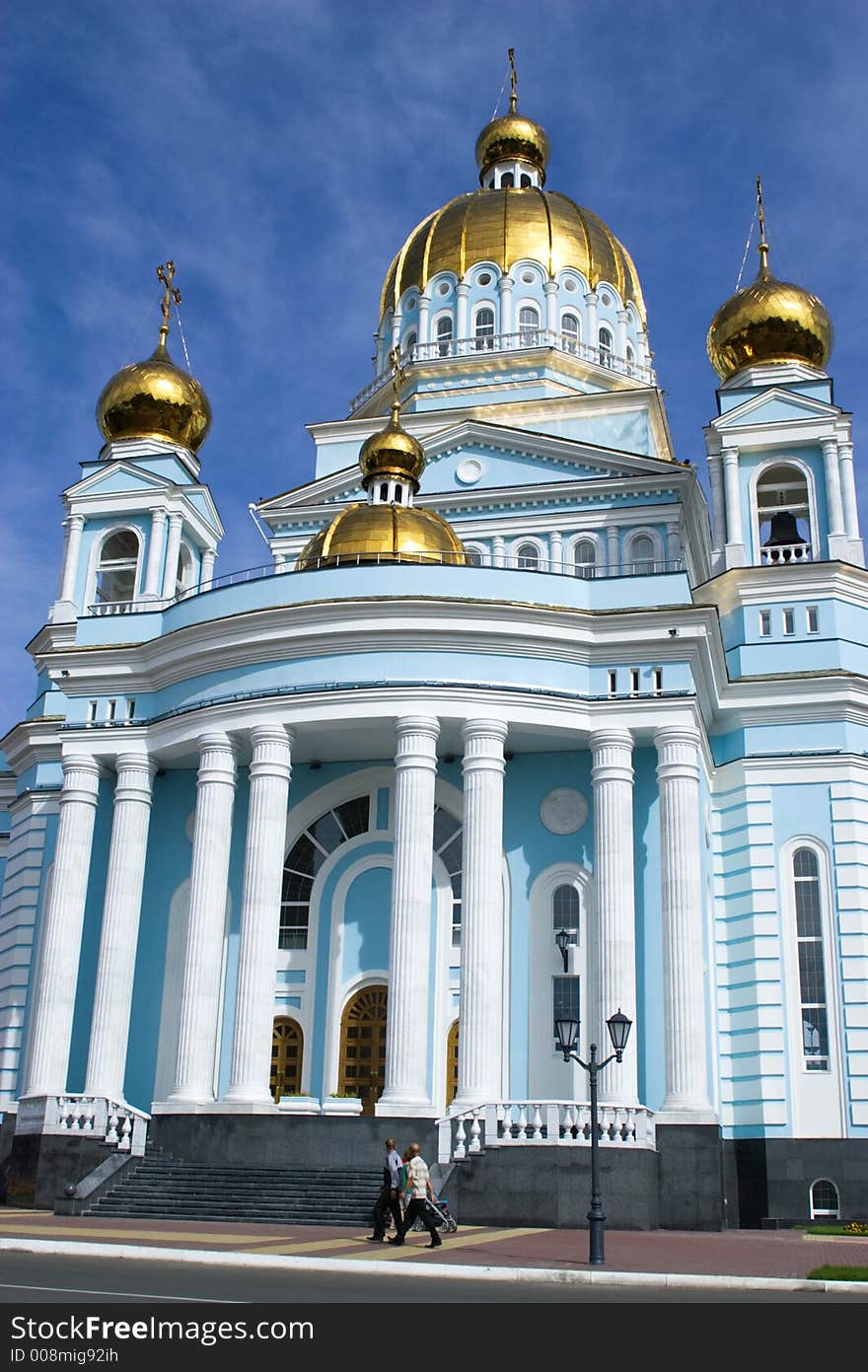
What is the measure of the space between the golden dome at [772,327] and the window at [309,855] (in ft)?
43.2

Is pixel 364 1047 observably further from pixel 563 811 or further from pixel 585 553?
pixel 585 553

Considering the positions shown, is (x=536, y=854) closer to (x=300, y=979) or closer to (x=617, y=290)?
(x=300, y=979)

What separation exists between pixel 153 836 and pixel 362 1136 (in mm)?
→ 8489

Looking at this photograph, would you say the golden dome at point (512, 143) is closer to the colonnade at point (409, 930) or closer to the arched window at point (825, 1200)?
the colonnade at point (409, 930)

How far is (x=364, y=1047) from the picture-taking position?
24.7 meters

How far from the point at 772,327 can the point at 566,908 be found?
46.2 ft

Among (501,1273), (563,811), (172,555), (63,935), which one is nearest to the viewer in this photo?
(501,1273)

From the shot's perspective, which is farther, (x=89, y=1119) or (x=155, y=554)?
(x=155, y=554)

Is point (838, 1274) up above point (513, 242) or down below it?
below

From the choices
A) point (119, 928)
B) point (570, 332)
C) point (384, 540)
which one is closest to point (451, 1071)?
point (119, 928)

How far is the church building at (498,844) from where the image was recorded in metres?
21.9

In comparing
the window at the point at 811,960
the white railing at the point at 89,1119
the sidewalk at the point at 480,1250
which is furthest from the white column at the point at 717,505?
the white railing at the point at 89,1119

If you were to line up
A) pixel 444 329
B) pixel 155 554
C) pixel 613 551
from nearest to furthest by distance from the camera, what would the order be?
1. pixel 613 551
2. pixel 155 554
3. pixel 444 329

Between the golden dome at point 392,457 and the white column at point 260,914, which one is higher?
the golden dome at point 392,457
